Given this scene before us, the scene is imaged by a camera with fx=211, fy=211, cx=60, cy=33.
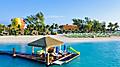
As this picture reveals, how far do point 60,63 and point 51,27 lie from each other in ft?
176

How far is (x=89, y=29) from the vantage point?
7919 centimetres

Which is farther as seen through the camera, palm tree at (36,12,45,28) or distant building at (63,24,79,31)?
distant building at (63,24,79,31)

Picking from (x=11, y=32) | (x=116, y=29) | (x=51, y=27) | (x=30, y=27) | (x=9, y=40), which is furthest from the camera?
(x=116, y=29)

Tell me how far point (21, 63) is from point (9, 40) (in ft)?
92.2

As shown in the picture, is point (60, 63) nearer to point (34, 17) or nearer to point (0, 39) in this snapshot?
point (0, 39)

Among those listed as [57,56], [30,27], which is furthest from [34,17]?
[57,56]

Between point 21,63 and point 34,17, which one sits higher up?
point 34,17

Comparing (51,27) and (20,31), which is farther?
(51,27)

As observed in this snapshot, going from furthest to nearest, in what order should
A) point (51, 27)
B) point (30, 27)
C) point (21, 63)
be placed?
point (51, 27) → point (30, 27) → point (21, 63)

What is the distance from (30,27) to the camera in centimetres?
6531

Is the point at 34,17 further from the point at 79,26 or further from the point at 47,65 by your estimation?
the point at 47,65

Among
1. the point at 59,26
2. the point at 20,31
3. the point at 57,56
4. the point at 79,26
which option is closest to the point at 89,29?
the point at 79,26

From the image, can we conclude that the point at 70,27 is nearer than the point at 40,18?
No

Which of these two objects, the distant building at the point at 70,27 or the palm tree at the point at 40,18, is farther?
the distant building at the point at 70,27
